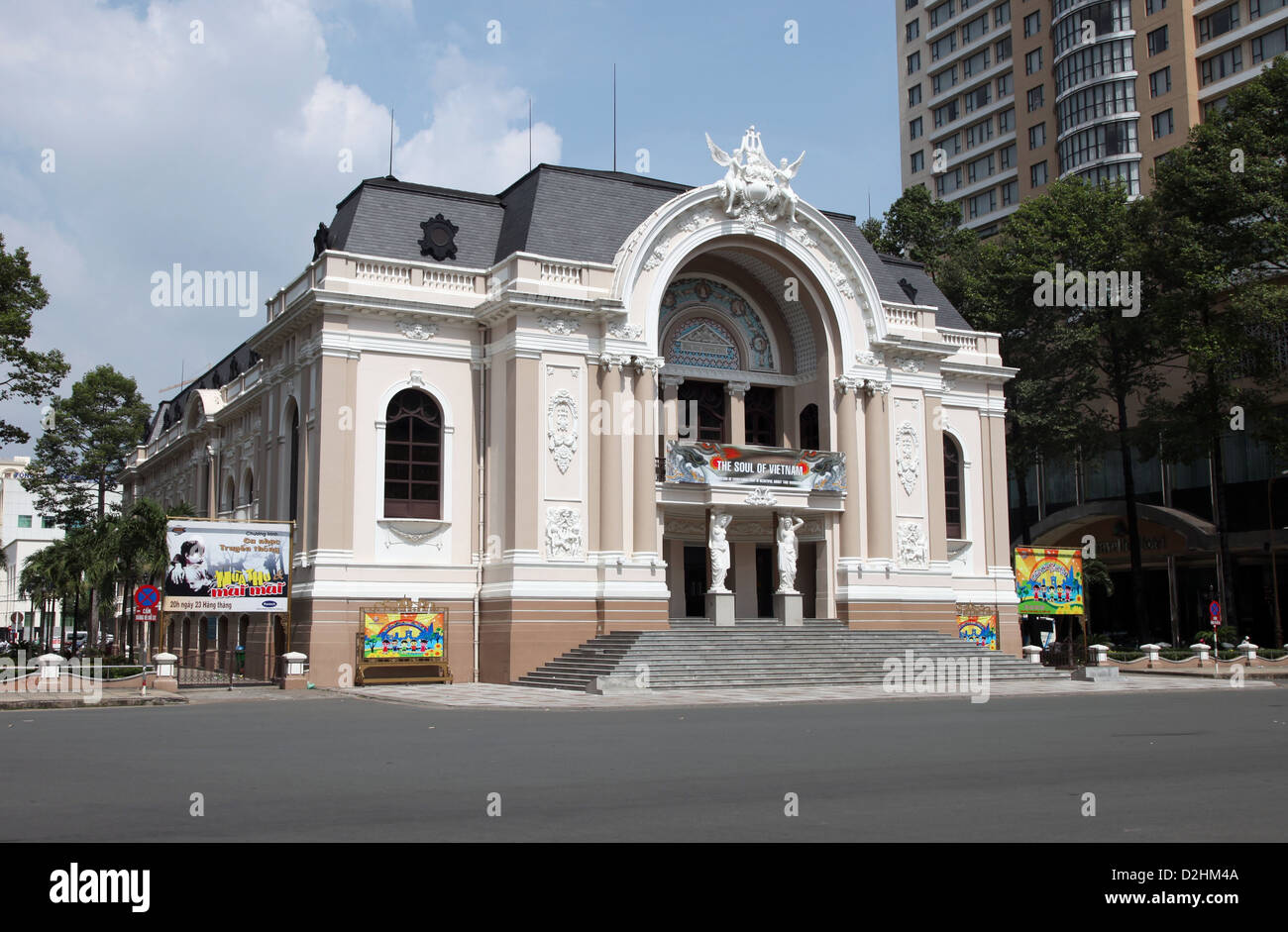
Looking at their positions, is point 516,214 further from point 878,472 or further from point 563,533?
point 878,472

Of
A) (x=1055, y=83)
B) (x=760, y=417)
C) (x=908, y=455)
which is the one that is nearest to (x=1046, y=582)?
(x=908, y=455)

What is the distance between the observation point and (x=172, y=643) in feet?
155

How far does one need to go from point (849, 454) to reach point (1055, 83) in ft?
173

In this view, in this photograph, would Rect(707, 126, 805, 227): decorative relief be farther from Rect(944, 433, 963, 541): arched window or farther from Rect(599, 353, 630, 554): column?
Rect(944, 433, 963, 541): arched window

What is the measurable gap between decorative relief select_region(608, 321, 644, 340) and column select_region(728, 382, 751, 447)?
571 centimetres

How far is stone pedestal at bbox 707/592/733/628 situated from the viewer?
116 feet

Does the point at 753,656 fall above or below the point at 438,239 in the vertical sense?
below

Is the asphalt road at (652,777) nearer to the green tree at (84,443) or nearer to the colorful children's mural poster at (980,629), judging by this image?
the colorful children's mural poster at (980,629)

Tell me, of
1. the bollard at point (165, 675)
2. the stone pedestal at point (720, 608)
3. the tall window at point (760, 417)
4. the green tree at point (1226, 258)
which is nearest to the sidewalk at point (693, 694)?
the bollard at point (165, 675)

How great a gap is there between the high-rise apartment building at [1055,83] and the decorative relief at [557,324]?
114 ft

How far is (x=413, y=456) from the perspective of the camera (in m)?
35.0
